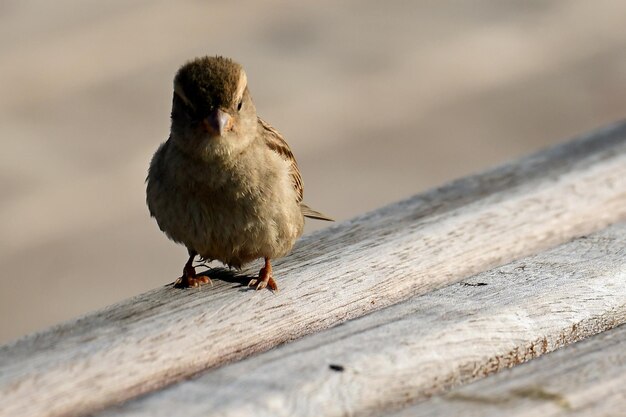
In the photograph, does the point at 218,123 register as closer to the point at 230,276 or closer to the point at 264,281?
the point at 230,276

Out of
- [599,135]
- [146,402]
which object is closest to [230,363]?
[146,402]

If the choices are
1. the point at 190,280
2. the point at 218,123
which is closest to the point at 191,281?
the point at 190,280

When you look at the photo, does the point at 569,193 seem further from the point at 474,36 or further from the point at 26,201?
the point at 474,36

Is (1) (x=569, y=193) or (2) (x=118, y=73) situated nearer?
(1) (x=569, y=193)

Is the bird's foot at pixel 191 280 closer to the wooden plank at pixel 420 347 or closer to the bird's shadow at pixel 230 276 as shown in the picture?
the bird's shadow at pixel 230 276

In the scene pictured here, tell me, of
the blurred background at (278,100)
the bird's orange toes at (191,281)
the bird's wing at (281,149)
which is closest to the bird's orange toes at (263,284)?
the bird's orange toes at (191,281)

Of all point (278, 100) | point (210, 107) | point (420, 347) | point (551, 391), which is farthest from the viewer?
point (278, 100)

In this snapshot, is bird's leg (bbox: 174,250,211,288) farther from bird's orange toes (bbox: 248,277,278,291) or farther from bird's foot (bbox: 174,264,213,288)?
bird's orange toes (bbox: 248,277,278,291)
